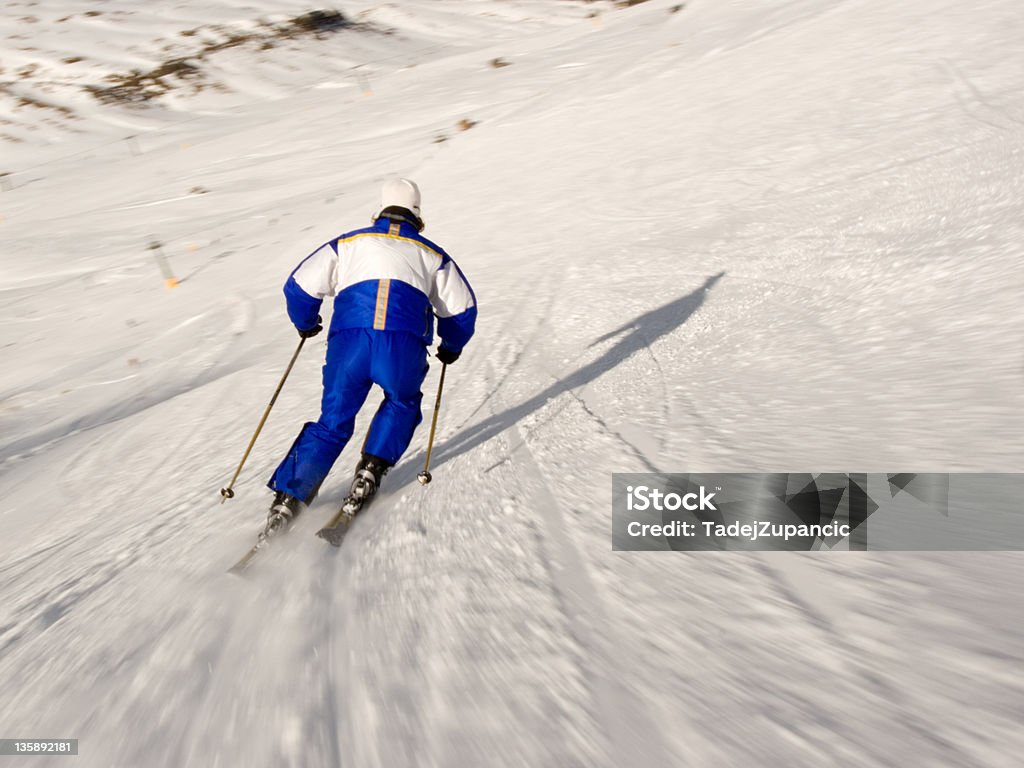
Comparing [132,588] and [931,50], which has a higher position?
[931,50]

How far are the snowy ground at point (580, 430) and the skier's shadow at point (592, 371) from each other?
0.14 ft

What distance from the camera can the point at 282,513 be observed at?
9.68ft

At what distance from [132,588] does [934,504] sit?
3156 mm

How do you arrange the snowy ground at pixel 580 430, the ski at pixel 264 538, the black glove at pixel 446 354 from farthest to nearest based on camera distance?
the black glove at pixel 446 354
the ski at pixel 264 538
the snowy ground at pixel 580 430

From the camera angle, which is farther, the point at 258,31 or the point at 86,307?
the point at 258,31

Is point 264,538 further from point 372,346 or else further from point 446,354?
point 446,354

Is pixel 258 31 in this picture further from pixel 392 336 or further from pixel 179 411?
pixel 392 336

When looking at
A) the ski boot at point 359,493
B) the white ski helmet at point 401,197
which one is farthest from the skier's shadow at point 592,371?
the white ski helmet at point 401,197

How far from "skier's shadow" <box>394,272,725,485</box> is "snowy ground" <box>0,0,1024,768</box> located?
41 millimetres

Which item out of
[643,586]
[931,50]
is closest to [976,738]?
[643,586]

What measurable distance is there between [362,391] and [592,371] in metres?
2.30

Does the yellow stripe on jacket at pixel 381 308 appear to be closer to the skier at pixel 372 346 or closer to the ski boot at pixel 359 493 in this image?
the skier at pixel 372 346

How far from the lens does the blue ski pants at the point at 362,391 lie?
3127 mm

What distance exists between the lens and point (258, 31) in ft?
94.9
